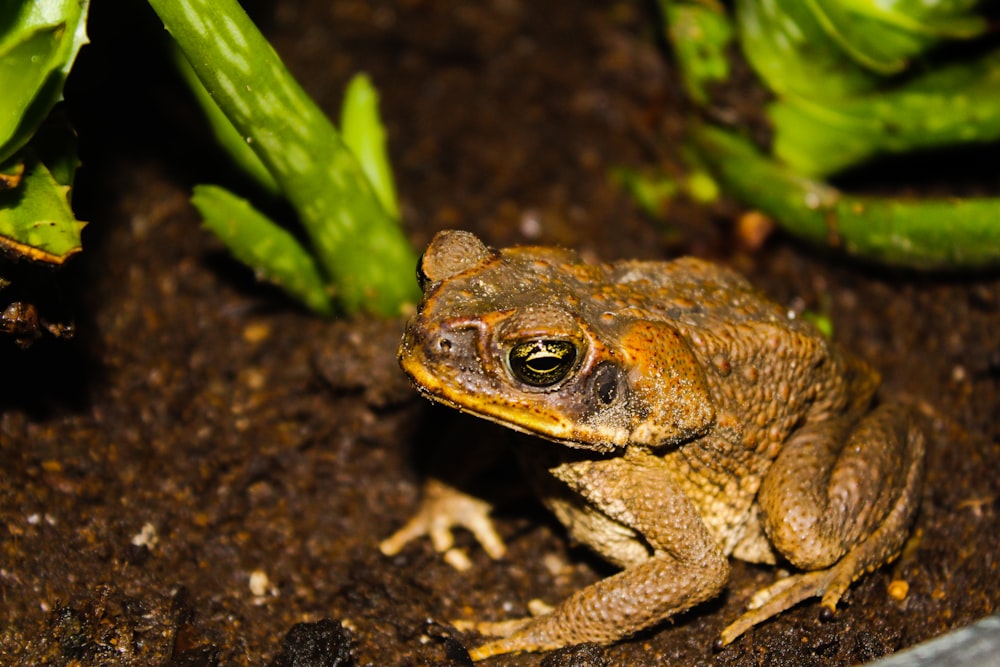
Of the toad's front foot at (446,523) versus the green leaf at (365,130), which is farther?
the green leaf at (365,130)

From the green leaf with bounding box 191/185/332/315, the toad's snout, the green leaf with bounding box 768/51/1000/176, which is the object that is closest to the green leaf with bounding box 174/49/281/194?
the green leaf with bounding box 191/185/332/315

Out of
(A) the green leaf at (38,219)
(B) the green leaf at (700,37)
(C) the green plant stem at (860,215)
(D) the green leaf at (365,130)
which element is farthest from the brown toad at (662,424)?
(B) the green leaf at (700,37)

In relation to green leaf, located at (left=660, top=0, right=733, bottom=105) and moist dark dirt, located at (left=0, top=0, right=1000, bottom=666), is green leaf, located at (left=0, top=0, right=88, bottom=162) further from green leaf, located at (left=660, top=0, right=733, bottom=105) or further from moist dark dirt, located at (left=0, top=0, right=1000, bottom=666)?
green leaf, located at (left=660, top=0, right=733, bottom=105)

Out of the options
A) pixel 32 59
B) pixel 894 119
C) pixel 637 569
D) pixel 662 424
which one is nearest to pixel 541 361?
pixel 662 424

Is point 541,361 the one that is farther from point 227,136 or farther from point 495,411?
point 227,136

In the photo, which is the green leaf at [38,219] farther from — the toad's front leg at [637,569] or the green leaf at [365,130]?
the toad's front leg at [637,569]

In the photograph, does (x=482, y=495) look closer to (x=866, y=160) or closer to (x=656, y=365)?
(x=656, y=365)

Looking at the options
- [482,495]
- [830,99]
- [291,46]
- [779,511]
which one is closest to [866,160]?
[830,99]
